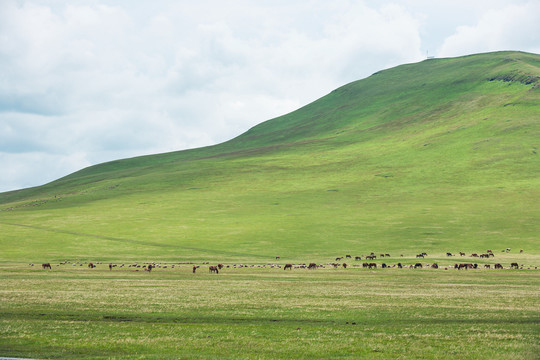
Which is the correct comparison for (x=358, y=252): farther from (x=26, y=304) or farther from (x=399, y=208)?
(x=26, y=304)

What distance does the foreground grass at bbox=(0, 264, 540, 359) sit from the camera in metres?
22.0

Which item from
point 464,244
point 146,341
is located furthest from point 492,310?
point 464,244

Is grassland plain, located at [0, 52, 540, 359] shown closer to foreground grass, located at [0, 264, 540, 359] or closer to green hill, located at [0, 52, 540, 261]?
foreground grass, located at [0, 264, 540, 359]

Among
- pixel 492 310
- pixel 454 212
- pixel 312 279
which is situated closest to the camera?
pixel 492 310

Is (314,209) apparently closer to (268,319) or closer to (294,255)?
(294,255)

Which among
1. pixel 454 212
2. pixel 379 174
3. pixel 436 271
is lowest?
pixel 436 271

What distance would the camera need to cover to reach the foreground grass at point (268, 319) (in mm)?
21984

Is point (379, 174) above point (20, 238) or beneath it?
above

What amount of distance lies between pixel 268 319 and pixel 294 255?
59.4 m

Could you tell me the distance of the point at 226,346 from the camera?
2269 centimetres

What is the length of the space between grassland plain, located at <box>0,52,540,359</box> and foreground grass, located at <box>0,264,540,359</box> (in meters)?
0.16

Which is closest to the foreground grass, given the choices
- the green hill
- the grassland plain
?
the grassland plain

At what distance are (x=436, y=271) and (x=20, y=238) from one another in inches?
3094

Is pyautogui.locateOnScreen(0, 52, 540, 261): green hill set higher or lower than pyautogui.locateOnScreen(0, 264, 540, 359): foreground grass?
higher
